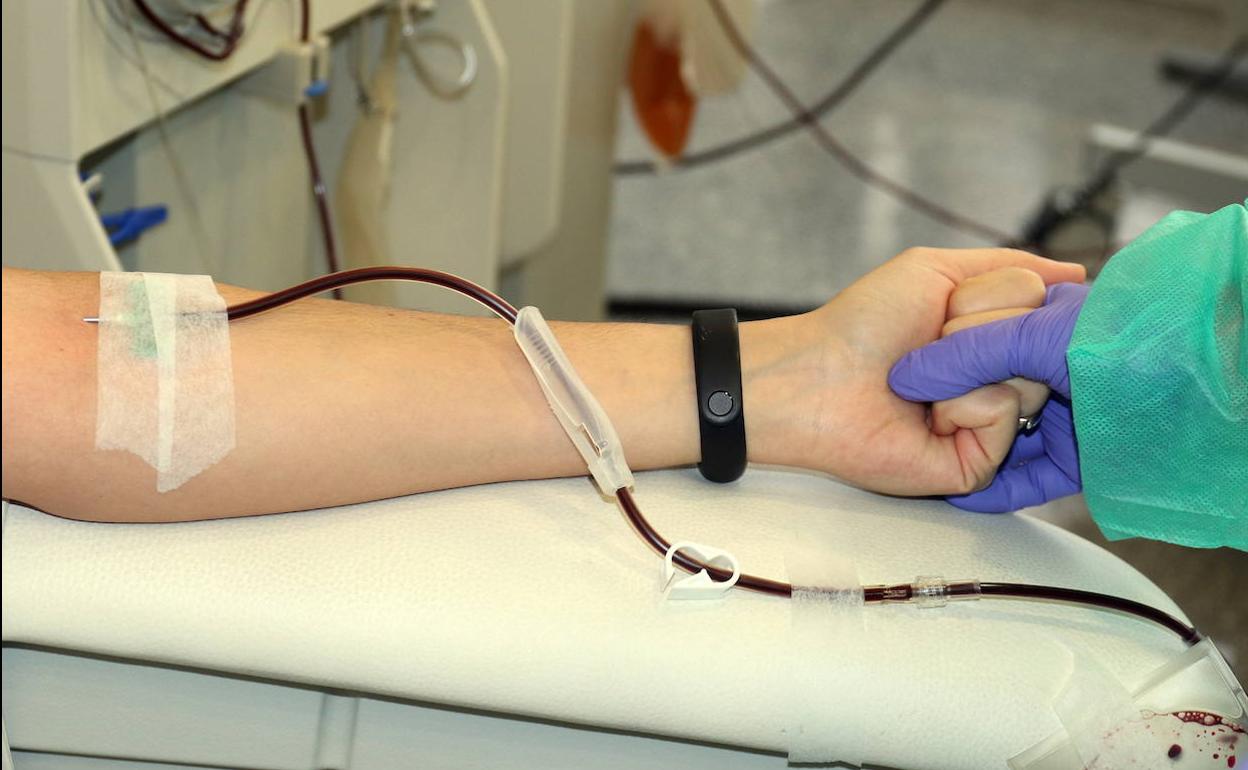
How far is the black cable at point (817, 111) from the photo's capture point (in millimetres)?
2768

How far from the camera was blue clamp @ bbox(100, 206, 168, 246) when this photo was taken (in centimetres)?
119

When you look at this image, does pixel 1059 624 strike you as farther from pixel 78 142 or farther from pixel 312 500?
pixel 78 142

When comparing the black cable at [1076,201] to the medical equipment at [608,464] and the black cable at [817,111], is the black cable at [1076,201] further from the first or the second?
the medical equipment at [608,464]

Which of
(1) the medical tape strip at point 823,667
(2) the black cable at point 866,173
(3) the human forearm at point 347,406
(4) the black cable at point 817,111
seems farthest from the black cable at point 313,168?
(4) the black cable at point 817,111

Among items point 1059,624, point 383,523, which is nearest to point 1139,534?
point 1059,624

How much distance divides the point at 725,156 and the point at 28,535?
229 cm

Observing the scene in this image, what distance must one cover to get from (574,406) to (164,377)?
24 centimetres

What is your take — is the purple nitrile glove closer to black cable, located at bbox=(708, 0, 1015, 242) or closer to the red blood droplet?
the red blood droplet

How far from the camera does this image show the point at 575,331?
0.88m

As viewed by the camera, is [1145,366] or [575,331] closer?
[1145,366]

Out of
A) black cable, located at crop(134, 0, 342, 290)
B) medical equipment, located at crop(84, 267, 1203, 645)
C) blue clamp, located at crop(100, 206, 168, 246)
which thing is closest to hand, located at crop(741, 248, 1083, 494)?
medical equipment, located at crop(84, 267, 1203, 645)

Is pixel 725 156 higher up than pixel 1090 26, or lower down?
lower down

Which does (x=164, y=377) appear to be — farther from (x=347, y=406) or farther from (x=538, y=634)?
(x=538, y=634)

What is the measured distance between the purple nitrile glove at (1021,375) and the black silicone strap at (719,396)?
122mm
